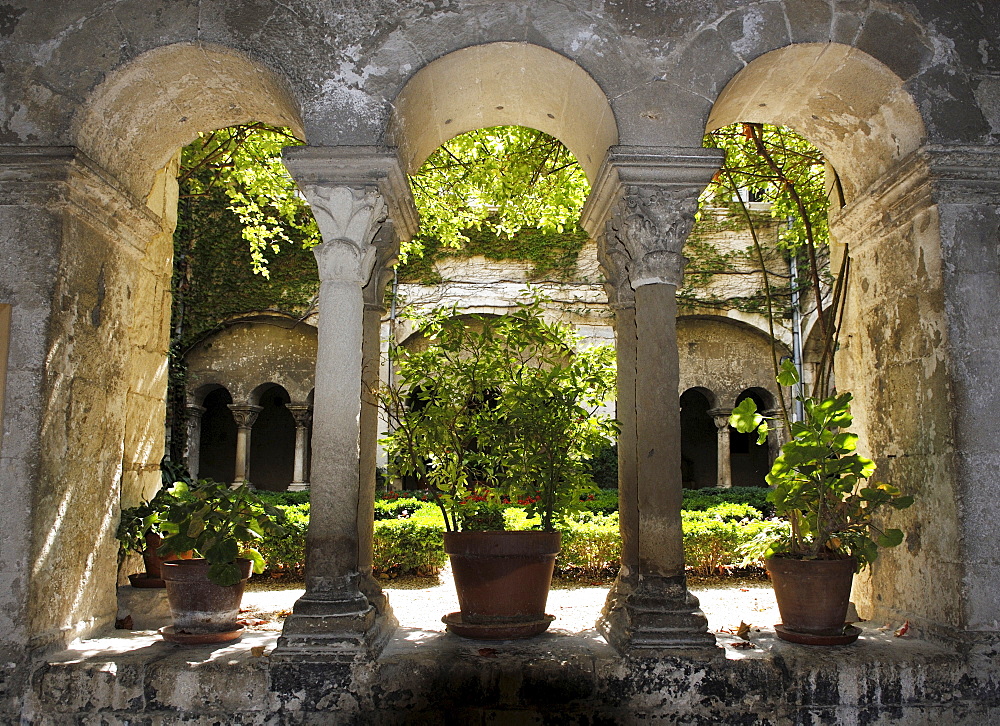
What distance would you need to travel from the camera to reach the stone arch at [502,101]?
12.6 feet

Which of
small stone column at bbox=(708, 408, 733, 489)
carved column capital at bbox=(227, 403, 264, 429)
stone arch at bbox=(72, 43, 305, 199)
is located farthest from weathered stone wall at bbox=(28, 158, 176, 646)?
small stone column at bbox=(708, 408, 733, 489)

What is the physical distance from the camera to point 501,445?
3920mm

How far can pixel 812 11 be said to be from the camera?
377 centimetres

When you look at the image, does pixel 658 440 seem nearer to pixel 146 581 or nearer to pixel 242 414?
pixel 146 581

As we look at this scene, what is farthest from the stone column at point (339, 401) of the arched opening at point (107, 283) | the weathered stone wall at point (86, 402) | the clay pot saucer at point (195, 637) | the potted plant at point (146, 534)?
the weathered stone wall at point (86, 402)

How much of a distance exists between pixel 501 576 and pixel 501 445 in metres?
0.62

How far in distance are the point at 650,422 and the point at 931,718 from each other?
5.39 ft

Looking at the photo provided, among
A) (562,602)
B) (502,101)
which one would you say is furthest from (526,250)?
(502,101)

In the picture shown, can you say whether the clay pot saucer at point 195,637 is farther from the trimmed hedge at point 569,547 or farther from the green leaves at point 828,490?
the trimmed hedge at point 569,547

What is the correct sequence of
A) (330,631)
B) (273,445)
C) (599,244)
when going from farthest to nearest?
1. (273,445)
2. (599,244)
3. (330,631)

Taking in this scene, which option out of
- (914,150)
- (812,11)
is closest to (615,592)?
(914,150)

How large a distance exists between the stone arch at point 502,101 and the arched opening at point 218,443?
1364 centimetres

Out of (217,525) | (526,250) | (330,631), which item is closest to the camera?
(330,631)

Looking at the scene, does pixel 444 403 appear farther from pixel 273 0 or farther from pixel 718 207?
pixel 718 207
